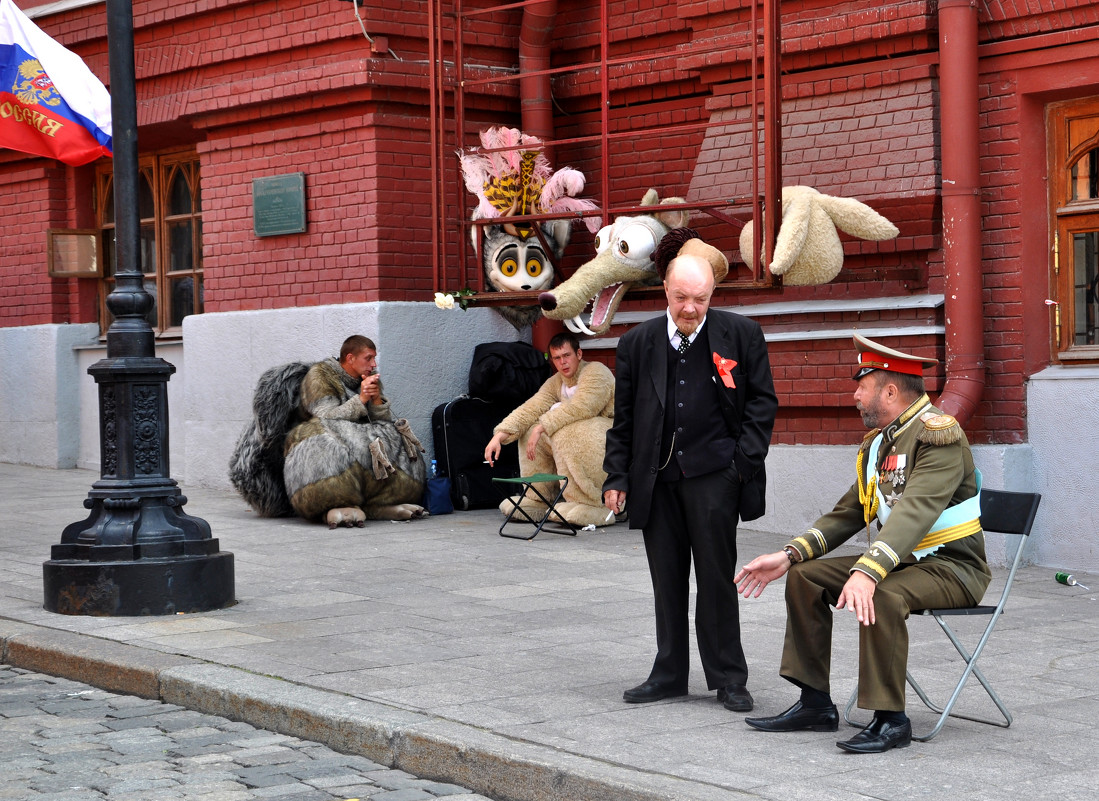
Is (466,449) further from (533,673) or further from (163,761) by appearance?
(163,761)

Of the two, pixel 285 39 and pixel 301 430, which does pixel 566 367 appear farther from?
pixel 285 39

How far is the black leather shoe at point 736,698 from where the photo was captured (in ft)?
18.3

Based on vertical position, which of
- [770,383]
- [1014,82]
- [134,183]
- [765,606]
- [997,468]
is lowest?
[765,606]

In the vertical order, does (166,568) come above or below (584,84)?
below

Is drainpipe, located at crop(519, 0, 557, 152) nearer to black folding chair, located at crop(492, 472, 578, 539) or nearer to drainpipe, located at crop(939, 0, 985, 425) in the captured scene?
black folding chair, located at crop(492, 472, 578, 539)

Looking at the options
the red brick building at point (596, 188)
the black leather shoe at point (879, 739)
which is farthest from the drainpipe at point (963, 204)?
the black leather shoe at point (879, 739)

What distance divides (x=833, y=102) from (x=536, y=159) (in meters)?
2.45

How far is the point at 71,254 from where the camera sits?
50.7 feet

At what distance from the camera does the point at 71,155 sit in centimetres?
978

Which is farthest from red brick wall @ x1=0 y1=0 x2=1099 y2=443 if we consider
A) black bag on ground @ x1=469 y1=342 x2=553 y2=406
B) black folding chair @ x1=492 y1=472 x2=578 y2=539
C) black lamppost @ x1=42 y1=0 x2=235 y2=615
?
black lamppost @ x1=42 y1=0 x2=235 y2=615

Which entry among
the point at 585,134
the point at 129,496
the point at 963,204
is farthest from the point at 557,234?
the point at 129,496

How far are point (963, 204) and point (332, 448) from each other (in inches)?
189

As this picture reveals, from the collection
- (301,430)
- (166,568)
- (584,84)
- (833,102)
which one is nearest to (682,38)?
(584,84)

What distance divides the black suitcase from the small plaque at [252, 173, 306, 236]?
209cm
